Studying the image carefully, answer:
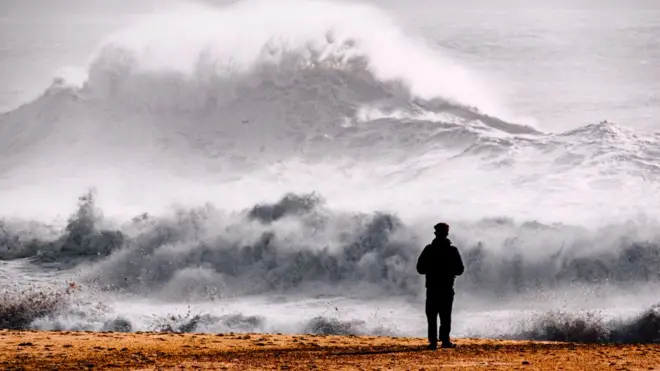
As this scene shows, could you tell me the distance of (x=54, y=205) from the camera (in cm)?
3200

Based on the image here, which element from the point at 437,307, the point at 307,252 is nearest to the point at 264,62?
the point at 307,252

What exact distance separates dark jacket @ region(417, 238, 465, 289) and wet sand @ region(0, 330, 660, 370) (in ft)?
2.58

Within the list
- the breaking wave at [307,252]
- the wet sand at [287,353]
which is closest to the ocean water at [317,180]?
the breaking wave at [307,252]

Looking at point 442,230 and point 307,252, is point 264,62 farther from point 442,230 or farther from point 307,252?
point 442,230

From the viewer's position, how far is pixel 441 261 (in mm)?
13258

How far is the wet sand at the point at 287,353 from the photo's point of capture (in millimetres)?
12188

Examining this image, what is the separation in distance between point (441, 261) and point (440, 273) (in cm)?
14

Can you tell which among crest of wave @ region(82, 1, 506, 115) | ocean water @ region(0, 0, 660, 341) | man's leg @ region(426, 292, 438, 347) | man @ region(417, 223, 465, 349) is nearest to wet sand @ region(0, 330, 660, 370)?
man's leg @ region(426, 292, 438, 347)

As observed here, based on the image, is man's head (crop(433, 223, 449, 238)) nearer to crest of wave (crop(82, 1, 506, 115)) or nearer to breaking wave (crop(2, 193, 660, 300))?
breaking wave (crop(2, 193, 660, 300))

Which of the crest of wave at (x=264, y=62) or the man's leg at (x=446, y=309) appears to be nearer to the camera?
the man's leg at (x=446, y=309)

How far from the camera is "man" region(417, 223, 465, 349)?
1323 centimetres

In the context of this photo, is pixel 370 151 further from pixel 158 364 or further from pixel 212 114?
pixel 158 364

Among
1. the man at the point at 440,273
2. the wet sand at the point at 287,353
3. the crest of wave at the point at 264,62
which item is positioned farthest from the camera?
the crest of wave at the point at 264,62

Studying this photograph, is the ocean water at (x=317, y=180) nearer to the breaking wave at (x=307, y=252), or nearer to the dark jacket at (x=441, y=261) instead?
the breaking wave at (x=307, y=252)
